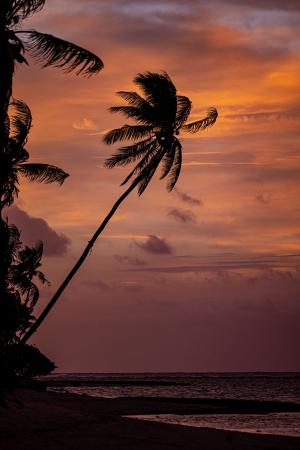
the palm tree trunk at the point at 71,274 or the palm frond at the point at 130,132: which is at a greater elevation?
the palm frond at the point at 130,132

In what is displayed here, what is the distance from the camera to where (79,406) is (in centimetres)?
3697

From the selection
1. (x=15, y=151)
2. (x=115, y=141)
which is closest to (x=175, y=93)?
(x=115, y=141)

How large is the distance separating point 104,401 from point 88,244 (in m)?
23.6

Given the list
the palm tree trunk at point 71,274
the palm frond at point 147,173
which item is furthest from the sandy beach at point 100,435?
the palm frond at point 147,173

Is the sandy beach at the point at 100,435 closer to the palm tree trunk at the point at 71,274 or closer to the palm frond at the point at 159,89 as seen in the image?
the palm tree trunk at the point at 71,274

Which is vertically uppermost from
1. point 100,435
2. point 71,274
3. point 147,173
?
point 147,173

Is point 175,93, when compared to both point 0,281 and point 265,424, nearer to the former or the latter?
point 0,281

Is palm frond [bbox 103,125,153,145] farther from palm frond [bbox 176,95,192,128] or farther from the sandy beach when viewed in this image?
the sandy beach

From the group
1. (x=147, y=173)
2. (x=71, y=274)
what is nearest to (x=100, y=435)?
(x=71, y=274)

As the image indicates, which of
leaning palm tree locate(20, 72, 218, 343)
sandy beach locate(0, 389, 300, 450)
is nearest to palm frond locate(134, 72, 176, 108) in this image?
leaning palm tree locate(20, 72, 218, 343)

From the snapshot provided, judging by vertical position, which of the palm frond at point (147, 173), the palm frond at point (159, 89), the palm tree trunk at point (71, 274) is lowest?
the palm tree trunk at point (71, 274)

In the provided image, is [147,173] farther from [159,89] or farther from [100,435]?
[100,435]

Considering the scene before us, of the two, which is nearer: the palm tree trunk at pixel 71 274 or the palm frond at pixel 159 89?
the palm tree trunk at pixel 71 274

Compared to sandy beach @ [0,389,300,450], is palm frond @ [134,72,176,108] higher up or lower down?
higher up
